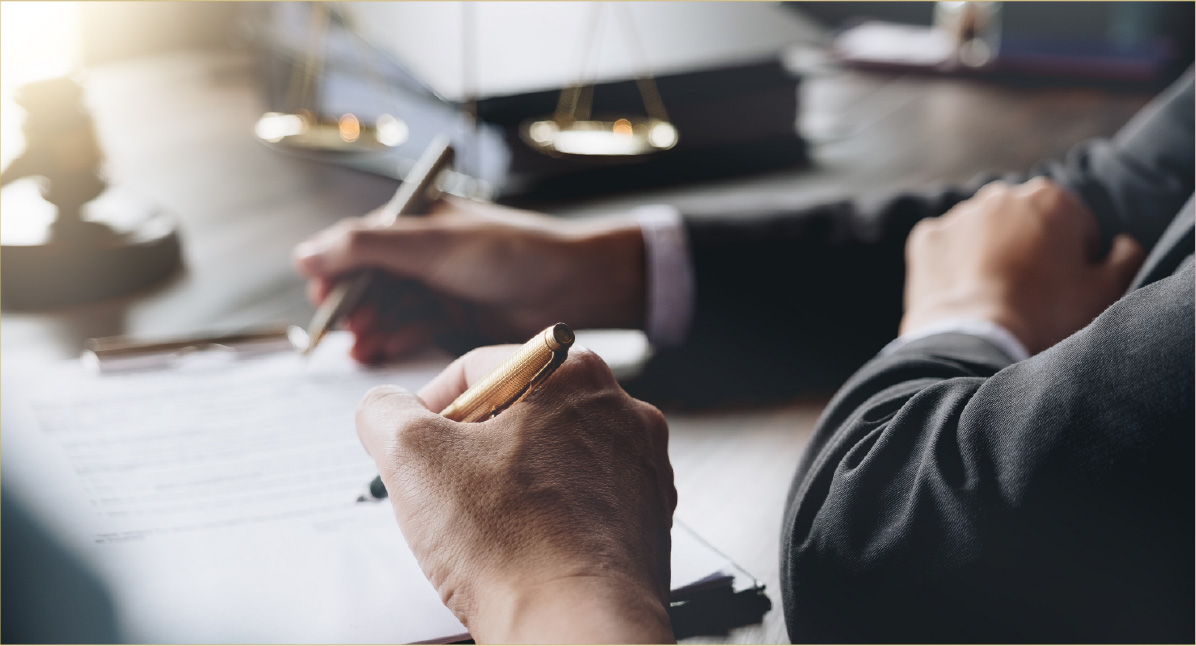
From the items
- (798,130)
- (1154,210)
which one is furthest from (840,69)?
(1154,210)

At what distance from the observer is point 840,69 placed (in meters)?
1.64

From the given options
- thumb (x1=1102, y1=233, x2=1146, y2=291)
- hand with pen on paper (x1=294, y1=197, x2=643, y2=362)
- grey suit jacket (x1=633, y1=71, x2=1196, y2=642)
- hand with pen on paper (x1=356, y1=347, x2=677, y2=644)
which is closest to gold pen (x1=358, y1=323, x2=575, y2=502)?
hand with pen on paper (x1=356, y1=347, x2=677, y2=644)

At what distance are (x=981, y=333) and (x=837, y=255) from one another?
22cm

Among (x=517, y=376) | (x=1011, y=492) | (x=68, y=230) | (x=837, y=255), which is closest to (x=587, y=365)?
(x=517, y=376)

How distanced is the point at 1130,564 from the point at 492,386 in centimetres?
27

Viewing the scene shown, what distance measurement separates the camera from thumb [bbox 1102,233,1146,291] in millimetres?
708

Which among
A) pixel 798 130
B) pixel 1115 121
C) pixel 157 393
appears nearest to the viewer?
pixel 157 393

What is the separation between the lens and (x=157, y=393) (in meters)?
0.63

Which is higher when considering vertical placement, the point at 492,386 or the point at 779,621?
the point at 492,386

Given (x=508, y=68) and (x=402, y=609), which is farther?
(x=508, y=68)

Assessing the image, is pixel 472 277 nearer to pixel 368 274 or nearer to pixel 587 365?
pixel 368 274

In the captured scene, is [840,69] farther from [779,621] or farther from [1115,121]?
[779,621]

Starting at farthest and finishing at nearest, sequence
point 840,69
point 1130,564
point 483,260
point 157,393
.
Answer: point 840,69 < point 483,260 < point 157,393 < point 1130,564

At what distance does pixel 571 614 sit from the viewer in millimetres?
375
